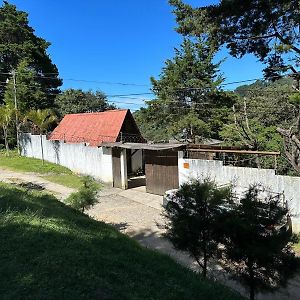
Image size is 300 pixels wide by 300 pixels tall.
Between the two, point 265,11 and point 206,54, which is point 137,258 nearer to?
point 265,11

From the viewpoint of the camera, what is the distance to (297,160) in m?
11.7

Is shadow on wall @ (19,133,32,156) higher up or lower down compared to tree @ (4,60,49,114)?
lower down

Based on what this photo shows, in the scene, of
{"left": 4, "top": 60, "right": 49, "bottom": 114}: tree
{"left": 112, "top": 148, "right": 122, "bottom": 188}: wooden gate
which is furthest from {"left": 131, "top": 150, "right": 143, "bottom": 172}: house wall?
{"left": 4, "top": 60, "right": 49, "bottom": 114}: tree

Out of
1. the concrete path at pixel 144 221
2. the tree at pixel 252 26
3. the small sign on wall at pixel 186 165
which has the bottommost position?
the concrete path at pixel 144 221

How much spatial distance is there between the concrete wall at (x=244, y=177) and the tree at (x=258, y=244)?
5206mm

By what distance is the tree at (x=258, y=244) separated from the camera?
628cm

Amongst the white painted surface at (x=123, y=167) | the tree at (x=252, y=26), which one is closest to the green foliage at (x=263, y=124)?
the tree at (x=252, y=26)

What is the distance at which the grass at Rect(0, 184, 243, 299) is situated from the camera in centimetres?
440

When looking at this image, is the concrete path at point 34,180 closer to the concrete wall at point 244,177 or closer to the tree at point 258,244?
the concrete wall at point 244,177

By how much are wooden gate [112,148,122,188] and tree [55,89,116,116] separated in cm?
2097

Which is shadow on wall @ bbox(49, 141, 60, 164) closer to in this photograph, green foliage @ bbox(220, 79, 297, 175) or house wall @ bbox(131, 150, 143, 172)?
house wall @ bbox(131, 150, 143, 172)

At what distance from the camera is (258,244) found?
20.6 feet

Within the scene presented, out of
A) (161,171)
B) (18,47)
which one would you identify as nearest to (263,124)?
(161,171)

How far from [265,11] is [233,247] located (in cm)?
630
